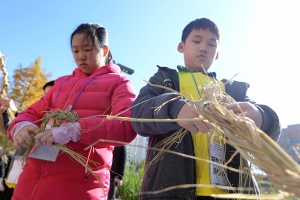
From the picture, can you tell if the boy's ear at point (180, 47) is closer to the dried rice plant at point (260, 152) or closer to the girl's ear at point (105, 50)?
the girl's ear at point (105, 50)

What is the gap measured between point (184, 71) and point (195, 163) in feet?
1.65

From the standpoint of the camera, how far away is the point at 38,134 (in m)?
1.36

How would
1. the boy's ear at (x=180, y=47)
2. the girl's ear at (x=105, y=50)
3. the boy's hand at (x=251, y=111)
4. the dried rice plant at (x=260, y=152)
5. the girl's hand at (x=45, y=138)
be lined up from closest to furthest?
the dried rice plant at (x=260, y=152) → the boy's hand at (x=251, y=111) → the girl's hand at (x=45, y=138) → the boy's ear at (x=180, y=47) → the girl's ear at (x=105, y=50)

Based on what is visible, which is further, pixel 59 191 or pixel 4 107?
pixel 4 107

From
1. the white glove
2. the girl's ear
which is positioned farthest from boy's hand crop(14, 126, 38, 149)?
the girl's ear

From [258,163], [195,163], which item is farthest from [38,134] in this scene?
[258,163]

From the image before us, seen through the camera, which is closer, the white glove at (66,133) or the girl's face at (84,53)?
the white glove at (66,133)

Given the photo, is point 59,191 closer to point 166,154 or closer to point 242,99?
point 166,154

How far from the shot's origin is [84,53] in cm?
180

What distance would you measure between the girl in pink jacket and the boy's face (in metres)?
0.38

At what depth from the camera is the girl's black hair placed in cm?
183

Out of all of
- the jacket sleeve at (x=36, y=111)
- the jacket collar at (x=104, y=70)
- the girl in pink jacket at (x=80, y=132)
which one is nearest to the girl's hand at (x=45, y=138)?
the girl in pink jacket at (x=80, y=132)

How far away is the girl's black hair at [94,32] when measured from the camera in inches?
72.2

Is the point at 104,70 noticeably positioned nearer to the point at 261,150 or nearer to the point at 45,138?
the point at 45,138
